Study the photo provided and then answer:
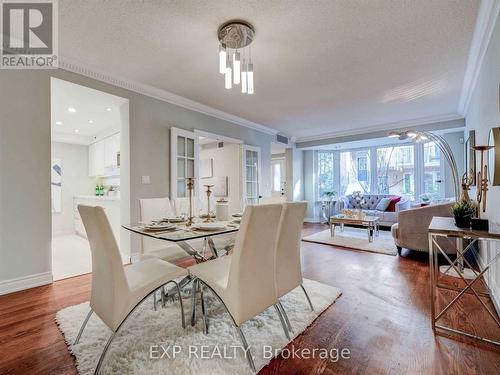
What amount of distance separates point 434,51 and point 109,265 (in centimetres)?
357

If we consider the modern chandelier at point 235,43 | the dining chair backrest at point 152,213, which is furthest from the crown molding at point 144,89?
the dining chair backrest at point 152,213

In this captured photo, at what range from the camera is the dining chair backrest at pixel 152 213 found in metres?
2.42

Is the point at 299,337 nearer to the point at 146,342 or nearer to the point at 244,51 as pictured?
the point at 146,342

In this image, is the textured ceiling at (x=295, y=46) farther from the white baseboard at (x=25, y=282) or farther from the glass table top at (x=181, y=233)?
the white baseboard at (x=25, y=282)

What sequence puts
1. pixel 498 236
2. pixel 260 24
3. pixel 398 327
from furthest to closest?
pixel 260 24, pixel 398 327, pixel 498 236

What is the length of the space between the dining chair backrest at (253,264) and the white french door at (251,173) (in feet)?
11.9

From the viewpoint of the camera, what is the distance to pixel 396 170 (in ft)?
21.4

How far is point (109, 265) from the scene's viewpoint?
1.31 meters

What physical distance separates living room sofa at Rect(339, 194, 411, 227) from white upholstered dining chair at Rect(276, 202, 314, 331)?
14.3 ft

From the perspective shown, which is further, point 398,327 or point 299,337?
→ point 398,327

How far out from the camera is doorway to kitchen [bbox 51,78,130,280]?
3281mm

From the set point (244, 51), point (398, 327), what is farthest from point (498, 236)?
point (244, 51)

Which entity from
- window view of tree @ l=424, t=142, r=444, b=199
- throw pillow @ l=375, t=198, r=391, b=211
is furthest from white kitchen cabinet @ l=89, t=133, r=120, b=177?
window view of tree @ l=424, t=142, r=444, b=199

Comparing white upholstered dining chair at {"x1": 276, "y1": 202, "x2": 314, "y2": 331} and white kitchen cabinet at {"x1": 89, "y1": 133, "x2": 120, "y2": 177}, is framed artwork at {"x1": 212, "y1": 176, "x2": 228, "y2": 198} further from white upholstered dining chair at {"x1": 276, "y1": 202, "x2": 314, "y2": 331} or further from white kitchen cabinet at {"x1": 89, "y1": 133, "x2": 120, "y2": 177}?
white upholstered dining chair at {"x1": 276, "y1": 202, "x2": 314, "y2": 331}
